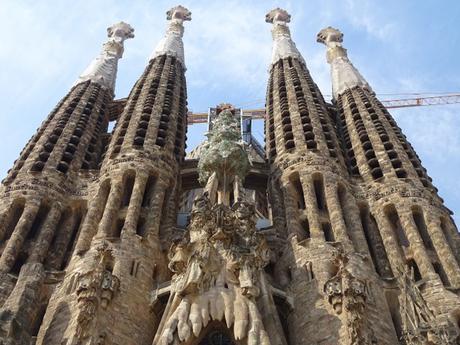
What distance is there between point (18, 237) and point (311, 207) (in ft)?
34.6

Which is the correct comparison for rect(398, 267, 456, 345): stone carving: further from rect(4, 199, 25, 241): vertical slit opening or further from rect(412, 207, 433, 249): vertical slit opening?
rect(4, 199, 25, 241): vertical slit opening

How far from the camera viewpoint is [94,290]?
19969mm

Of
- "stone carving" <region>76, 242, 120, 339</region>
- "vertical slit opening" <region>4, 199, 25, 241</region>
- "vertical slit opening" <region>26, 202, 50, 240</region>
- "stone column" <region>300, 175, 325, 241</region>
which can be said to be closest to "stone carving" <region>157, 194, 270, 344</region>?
"stone carving" <region>76, 242, 120, 339</region>

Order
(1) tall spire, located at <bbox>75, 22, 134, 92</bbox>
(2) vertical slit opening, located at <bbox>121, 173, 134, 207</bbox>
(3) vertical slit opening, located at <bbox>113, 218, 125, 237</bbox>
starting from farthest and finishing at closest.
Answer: (1) tall spire, located at <bbox>75, 22, 134, 92</bbox> → (2) vertical slit opening, located at <bbox>121, 173, 134, 207</bbox> → (3) vertical slit opening, located at <bbox>113, 218, 125, 237</bbox>

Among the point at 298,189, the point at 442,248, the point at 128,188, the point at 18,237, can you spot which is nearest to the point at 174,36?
the point at 128,188

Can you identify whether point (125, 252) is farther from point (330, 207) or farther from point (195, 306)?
point (330, 207)

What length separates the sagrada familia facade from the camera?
1916 cm

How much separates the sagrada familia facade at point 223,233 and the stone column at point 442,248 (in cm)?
6

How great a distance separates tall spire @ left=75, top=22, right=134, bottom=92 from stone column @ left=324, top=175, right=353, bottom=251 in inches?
631

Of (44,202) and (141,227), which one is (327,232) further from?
(44,202)

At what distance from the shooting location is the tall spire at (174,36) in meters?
42.5

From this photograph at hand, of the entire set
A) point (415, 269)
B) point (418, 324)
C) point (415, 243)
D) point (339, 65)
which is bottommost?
point (418, 324)

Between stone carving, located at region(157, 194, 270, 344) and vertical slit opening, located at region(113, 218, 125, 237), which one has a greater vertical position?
vertical slit opening, located at region(113, 218, 125, 237)

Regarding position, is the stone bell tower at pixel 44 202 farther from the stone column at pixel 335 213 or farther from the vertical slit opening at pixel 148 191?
the stone column at pixel 335 213
